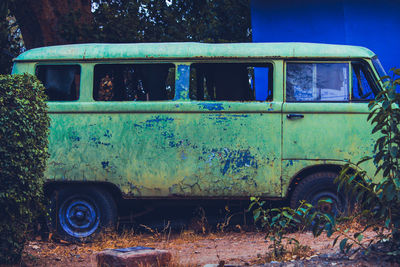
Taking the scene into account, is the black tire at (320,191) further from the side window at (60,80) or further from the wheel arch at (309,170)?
the side window at (60,80)

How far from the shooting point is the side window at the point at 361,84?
19.9 feet

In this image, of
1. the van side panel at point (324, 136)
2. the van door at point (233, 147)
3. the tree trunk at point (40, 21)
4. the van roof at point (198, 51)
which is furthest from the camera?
the tree trunk at point (40, 21)

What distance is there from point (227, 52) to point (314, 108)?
1244 mm

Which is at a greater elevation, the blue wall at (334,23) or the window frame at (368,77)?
the blue wall at (334,23)

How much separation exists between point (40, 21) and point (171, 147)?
445cm

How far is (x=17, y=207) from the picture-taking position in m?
4.93

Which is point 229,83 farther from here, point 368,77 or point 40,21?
point 40,21

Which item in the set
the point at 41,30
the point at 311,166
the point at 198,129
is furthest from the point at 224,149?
the point at 41,30

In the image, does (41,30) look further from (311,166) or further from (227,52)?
(311,166)

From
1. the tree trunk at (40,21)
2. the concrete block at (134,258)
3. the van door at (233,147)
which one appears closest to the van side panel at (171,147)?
the van door at (233,147)

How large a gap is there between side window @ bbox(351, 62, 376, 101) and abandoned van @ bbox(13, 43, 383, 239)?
12 mm

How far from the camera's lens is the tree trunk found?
914cm

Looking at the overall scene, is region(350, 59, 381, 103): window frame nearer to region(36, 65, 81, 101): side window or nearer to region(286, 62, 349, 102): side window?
region(286, 62, 349, 102): side window

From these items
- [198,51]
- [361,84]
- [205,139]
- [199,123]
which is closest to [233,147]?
[205,139]
